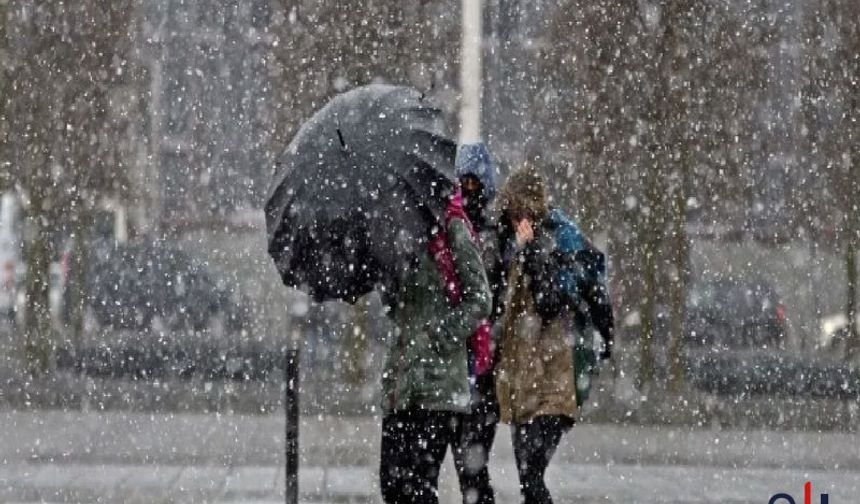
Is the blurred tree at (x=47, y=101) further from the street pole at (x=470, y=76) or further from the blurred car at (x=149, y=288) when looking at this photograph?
the street pole at (x=470, y=76)

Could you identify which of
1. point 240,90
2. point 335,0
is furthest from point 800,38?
point 240,90

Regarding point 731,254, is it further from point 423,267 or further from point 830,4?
point 423,267

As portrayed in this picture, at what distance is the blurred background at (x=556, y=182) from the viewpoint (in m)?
16.5

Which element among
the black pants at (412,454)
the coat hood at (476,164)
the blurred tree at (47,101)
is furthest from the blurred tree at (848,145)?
the black pants at (412,454)

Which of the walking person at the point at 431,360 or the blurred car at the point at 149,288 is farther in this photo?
the blurred car at the point at 149,288

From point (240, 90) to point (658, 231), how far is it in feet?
56.2

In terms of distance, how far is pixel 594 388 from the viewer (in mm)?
17562

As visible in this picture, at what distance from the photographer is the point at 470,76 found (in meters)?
13.0

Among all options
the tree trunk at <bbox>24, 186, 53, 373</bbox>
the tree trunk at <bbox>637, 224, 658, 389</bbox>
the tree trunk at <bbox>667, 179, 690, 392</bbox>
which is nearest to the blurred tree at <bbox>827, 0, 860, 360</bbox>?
the tree trunk at <bbox>667, 179, 690, 392</bbox>

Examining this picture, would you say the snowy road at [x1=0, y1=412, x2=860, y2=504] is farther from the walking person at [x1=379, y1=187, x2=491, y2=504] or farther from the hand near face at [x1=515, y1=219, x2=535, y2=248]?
the walking person at [x1=379, y1=187, x2=491, y2=504]

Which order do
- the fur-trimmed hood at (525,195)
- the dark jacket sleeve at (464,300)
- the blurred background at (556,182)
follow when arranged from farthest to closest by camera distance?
1. the blurred background at (556,182)
2. the fur-trimmed hood at (525,195)
3. the dark jacket sleeve at (464,300)

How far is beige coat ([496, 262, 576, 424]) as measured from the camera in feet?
21.6

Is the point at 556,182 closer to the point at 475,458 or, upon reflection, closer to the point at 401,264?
the point at 475,458

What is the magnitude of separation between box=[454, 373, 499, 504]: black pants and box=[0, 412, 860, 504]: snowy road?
2.63 metres
